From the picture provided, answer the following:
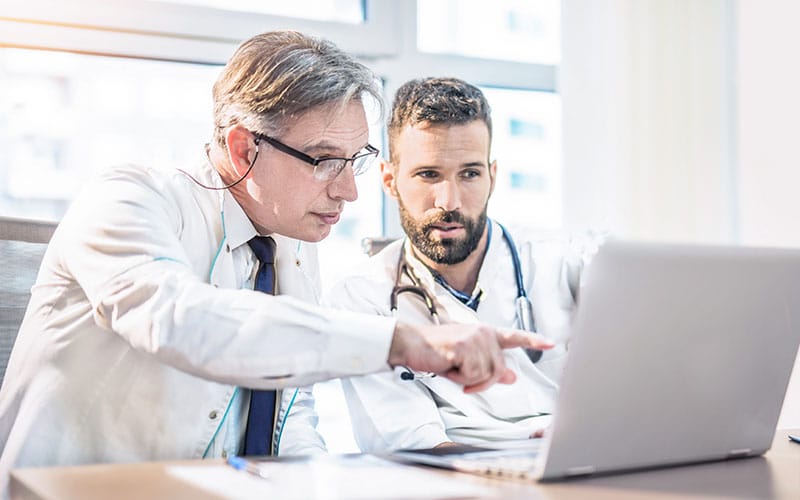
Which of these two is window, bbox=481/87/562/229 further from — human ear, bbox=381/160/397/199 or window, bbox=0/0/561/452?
human ear, bbox=381/160/397/199

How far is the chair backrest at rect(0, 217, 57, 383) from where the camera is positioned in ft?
4.99

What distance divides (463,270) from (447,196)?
0.58 feet

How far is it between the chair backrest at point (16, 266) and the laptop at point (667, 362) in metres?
0.71

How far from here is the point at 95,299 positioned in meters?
1.23

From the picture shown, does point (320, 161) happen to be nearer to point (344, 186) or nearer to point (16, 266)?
point (344, 186)

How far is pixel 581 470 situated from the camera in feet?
3.38

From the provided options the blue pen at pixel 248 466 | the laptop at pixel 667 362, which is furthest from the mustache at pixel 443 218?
the blue pen at pixel 248 466

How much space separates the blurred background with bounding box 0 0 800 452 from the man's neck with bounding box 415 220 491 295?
841 millimetres

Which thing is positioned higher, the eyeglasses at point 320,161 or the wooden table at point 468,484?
the eyeglasses at point 320,161

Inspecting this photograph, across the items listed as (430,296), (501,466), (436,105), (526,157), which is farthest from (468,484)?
(526,157)

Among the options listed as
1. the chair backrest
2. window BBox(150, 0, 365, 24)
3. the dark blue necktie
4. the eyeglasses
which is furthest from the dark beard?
window BBox(150, 0, 365, 24)

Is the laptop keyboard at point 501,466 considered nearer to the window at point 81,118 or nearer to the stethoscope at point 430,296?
the stethoscope at point 430,296

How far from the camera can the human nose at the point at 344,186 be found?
164cm

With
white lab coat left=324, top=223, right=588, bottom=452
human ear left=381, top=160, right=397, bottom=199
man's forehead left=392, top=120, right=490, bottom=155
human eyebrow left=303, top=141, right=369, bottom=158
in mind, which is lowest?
white lab coat left=324, top=223, right=588, bottom=452
